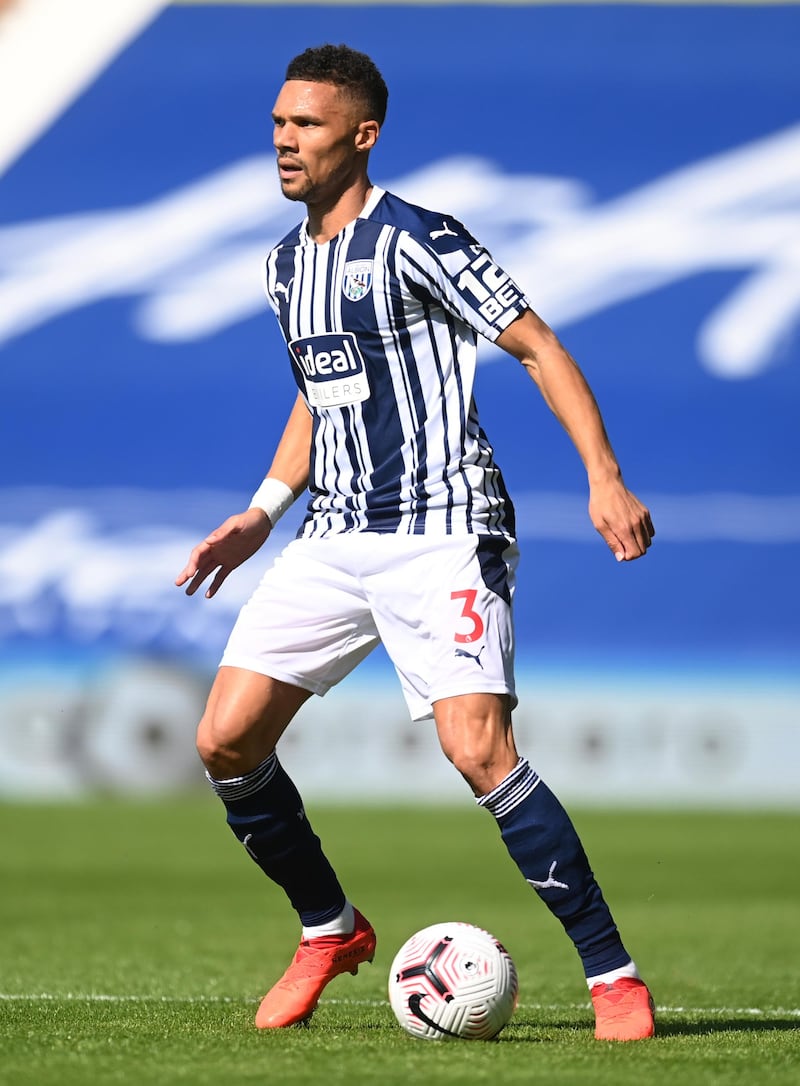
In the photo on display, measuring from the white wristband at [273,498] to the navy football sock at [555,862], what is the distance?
3.63 feet

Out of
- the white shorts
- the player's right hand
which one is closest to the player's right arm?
the player's right hand

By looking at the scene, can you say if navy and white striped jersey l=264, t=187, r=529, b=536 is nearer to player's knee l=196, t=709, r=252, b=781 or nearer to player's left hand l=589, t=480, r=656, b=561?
player's left hand l=589, t=480, r=656, b=561

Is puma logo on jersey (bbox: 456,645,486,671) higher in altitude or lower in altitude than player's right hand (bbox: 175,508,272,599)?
lower

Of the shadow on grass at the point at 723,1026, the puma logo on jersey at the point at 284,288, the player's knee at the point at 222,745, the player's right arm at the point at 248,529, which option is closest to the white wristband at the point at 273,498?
the player's right arm at the point at 248,529

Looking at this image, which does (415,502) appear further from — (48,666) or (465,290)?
(48,666)

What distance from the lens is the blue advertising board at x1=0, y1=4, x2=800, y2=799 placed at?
55.1ft

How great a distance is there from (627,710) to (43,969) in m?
10.9

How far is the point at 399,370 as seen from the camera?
3996mm

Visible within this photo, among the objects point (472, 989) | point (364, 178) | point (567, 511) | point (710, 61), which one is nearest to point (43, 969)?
point (472, 989)

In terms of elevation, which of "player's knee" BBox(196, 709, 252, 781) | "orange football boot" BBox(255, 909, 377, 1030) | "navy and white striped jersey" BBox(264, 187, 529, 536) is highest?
"navy and white striped jersey" BBox(264, 187, 529, 536)

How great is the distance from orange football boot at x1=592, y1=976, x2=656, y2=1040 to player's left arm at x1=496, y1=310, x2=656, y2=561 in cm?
99

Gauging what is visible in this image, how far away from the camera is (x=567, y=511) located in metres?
Answer: 17.0

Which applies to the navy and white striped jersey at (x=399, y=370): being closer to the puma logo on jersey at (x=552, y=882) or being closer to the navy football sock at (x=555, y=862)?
the navy football sock at (x=555, y=862)

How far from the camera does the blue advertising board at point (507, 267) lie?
55.1ft
